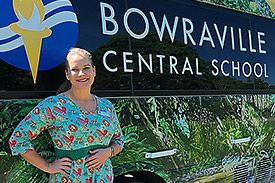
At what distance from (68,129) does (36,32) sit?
2.35 feet

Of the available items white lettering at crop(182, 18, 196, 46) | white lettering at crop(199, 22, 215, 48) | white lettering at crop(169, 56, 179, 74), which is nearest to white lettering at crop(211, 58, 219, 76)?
white lettering at crop(199, 22, 215, 48)

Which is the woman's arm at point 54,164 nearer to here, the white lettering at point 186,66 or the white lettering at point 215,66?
the white lettering at point 186,66

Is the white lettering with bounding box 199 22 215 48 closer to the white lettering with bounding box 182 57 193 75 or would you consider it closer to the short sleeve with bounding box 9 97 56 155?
the white lettering with bounding box 182 57 193 75

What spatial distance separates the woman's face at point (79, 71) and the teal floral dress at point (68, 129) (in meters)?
0.13

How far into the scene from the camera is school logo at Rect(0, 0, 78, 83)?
2.19 m

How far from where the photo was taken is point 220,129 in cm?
355

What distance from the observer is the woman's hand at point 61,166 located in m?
2.12

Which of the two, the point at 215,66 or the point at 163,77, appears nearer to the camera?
the point at 163,77

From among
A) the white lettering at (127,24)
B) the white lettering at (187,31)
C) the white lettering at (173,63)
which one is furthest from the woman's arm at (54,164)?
the white lettering at (187,31)

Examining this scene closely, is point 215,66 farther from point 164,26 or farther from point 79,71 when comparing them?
point 79,71

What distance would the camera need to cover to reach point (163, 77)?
308cm

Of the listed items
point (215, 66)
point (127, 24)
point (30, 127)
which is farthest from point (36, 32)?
point (215, 66)

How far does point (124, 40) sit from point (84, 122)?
97 cm

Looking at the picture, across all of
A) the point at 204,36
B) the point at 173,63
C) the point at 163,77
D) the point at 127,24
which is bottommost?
the point at 163,77
